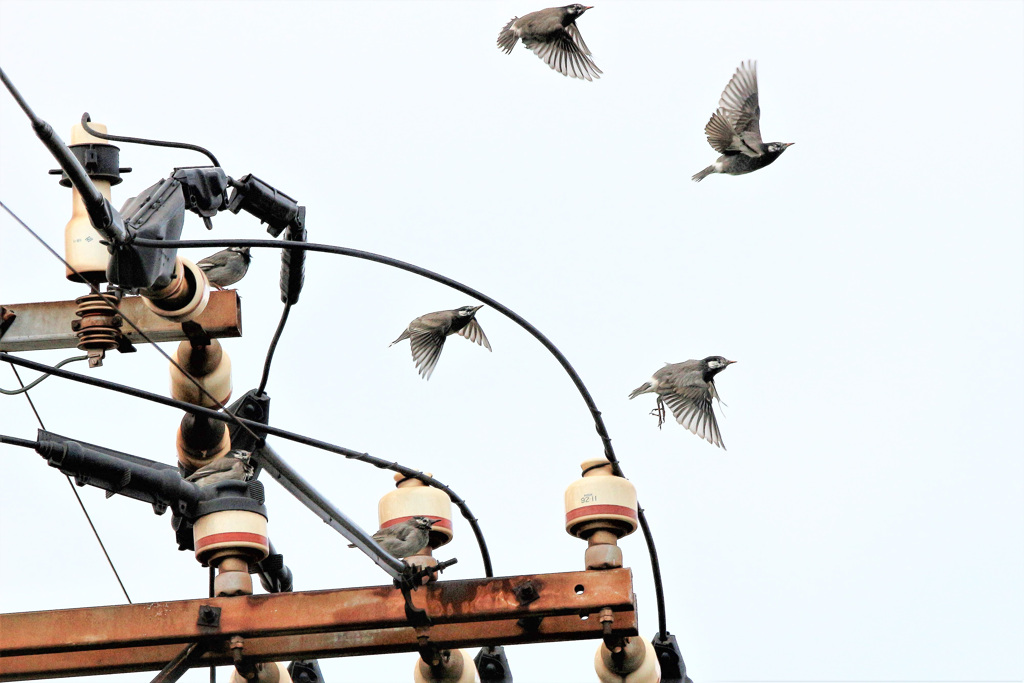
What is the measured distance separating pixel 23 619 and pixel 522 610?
1.78 metres

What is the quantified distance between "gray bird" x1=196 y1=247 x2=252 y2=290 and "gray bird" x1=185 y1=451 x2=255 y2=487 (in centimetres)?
385

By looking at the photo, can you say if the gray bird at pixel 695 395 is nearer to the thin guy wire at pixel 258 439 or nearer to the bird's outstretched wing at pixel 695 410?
the bird's outstretched wing at pixel 695 410

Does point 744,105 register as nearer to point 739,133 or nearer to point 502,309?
point 739,133

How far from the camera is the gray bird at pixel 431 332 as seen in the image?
1003 centimetres

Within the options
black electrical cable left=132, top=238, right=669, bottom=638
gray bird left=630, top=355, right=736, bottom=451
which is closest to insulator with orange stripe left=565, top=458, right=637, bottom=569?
black electrical cable left=132, top=238, right=669, bottom=638

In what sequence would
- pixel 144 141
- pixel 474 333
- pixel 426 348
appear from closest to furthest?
1. pixel 144 141
2. pixel 426 348
3. pixel 474 333

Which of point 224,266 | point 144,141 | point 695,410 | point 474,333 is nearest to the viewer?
point 144,141

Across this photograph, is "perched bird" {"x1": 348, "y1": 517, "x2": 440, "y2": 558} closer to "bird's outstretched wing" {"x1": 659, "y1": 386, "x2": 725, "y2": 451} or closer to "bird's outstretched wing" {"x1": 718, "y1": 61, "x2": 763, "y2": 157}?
"bird's outstretched wing" {"x1": 659, "y1": 386, "x2": 725, "y2": 451}

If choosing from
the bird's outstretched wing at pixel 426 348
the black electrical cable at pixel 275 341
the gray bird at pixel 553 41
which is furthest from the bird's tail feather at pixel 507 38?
the black electrical cable at pixel 275 341

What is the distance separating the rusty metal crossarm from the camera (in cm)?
665

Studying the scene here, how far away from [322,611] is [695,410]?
3669 millimetres

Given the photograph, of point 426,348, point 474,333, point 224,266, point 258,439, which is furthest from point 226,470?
point 224,266

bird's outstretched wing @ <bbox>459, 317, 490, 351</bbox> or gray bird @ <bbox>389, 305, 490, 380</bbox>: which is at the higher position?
bird's outstretched wing @ <bbox>459, 317, 490, 351</bbox>

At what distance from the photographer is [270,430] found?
22.7 ft
